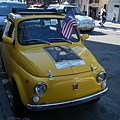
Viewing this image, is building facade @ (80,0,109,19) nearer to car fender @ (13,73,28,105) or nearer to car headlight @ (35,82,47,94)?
car fender @ (13,73,28,105)

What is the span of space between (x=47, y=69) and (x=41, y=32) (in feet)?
3.67

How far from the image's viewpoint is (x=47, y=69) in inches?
115

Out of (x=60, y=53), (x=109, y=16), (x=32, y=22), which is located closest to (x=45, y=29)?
(x=32, y=22)

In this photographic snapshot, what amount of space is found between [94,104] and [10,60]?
1900mm

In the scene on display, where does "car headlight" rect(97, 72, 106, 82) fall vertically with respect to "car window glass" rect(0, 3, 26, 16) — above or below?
below

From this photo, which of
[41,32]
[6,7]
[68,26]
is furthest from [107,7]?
[41,32]

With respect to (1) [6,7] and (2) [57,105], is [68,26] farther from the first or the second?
(1) [6,7]

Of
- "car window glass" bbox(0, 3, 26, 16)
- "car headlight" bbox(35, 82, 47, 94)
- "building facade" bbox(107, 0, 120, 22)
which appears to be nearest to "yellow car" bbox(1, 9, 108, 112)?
"car headlight" bbox(35, 82, 47, 94)

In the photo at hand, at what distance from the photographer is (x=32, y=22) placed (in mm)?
3797

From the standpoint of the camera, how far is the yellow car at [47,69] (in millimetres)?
2836

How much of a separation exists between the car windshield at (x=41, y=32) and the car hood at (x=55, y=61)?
25 centimetres

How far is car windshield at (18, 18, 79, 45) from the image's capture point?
3.63 meters

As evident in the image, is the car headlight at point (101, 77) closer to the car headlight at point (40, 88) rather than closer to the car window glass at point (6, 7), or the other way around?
the car headlight at point (40, 88)

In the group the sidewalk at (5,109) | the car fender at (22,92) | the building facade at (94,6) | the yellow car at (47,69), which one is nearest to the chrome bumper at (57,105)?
the yellow car at (47,69)
